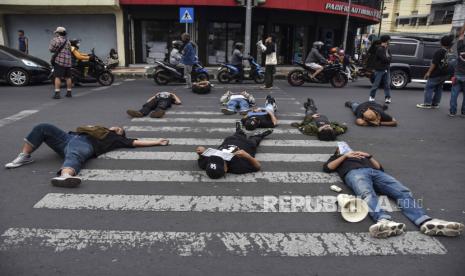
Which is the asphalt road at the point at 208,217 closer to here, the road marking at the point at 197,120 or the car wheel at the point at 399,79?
the road marking at the point at 197,120

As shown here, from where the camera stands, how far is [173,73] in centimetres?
1430

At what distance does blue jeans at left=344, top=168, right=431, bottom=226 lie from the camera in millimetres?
3818

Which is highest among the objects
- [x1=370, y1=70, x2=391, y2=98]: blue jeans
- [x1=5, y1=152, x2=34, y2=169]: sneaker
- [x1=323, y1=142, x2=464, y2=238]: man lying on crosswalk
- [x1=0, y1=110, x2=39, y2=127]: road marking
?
[x1=370, y1=70, x2=391, y2=98]: blue jeans

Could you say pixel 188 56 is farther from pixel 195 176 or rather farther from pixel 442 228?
pixel 442 228

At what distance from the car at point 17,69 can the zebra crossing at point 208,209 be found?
9.84 m

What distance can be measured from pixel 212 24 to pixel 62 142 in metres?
17.2

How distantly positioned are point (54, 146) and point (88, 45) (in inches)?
676

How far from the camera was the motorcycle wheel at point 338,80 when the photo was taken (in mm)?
14516

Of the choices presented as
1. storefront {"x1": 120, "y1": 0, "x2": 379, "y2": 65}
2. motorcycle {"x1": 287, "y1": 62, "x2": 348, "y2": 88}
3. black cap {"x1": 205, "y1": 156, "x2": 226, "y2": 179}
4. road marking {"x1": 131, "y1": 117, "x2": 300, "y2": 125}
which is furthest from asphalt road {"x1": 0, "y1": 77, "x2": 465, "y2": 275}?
storefront {"x1": 120, "y1": 0, "x2": 379, "y2": 65}

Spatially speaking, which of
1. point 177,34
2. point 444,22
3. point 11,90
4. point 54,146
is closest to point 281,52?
point 177,34

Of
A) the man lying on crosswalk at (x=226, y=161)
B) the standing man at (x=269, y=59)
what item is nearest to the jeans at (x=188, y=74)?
the standing man at (x=269, y=59)

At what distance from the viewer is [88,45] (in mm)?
20688

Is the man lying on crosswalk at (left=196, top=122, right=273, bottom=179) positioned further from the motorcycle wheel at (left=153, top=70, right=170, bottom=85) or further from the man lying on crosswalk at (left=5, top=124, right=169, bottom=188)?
the motorcycle wheel at (left=153, top=70, right=170, bottom=85)

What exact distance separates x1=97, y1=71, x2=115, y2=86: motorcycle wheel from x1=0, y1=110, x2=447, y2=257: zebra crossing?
28.6 ft
